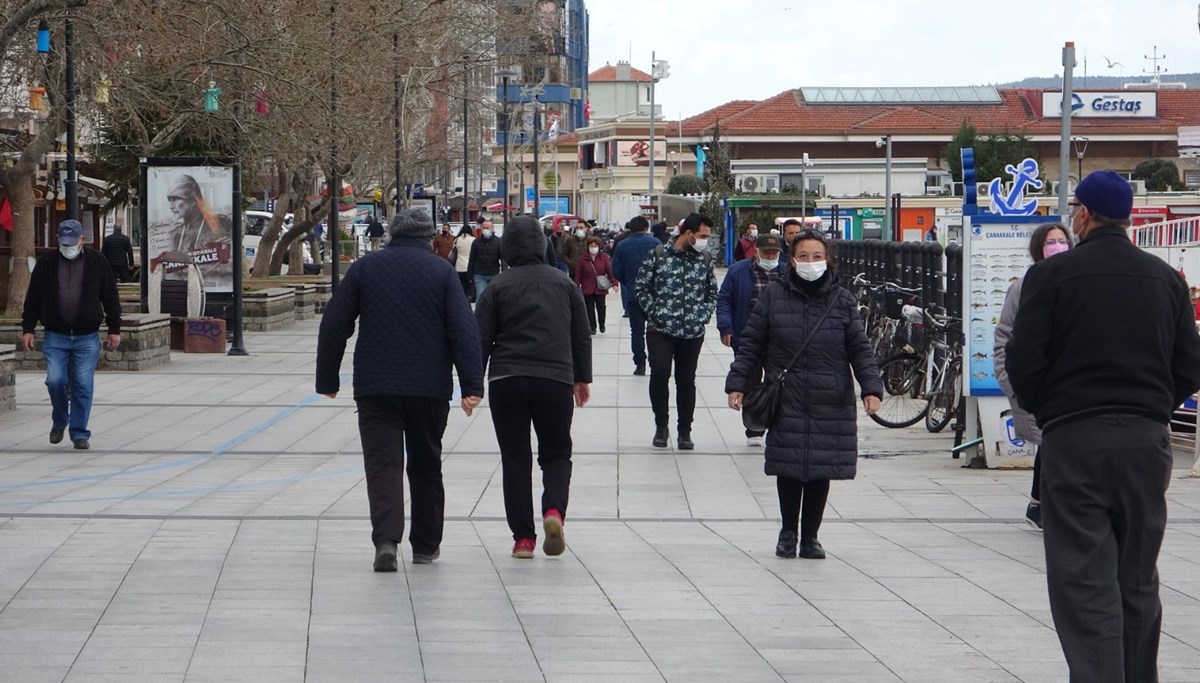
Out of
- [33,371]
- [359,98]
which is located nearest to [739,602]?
[33,371]

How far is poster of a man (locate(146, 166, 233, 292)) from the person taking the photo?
23.1 m

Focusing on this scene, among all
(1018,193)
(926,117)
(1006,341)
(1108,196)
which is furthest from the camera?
(926,117)

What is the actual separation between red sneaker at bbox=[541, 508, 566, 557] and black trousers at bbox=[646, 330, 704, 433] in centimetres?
497

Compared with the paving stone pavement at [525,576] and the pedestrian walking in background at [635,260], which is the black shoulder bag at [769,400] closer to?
the paving stone pavement at [525,576]

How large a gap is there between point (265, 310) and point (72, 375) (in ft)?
49.8

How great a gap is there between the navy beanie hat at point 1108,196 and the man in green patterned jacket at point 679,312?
7.91 meters

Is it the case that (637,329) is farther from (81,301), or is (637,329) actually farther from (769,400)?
(769,400)

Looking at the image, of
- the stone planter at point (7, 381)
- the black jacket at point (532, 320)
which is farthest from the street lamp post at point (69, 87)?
the black jacket at point (532, 320)

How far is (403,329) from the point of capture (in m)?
7.70

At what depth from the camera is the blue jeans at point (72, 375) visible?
12.6 metres


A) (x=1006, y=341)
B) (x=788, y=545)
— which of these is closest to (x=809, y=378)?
(x=788, y=545)

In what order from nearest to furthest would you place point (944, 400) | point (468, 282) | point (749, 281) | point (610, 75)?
point (749, 281) → point (944, 400) → point (468, 282) → point (610, 75)

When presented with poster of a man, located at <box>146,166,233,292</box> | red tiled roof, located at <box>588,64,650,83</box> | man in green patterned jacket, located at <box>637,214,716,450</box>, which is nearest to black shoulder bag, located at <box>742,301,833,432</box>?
man in green patterned jacket, located at <box>637,214,716,450</box>

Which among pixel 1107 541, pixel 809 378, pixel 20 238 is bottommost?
pixel 1107 541
